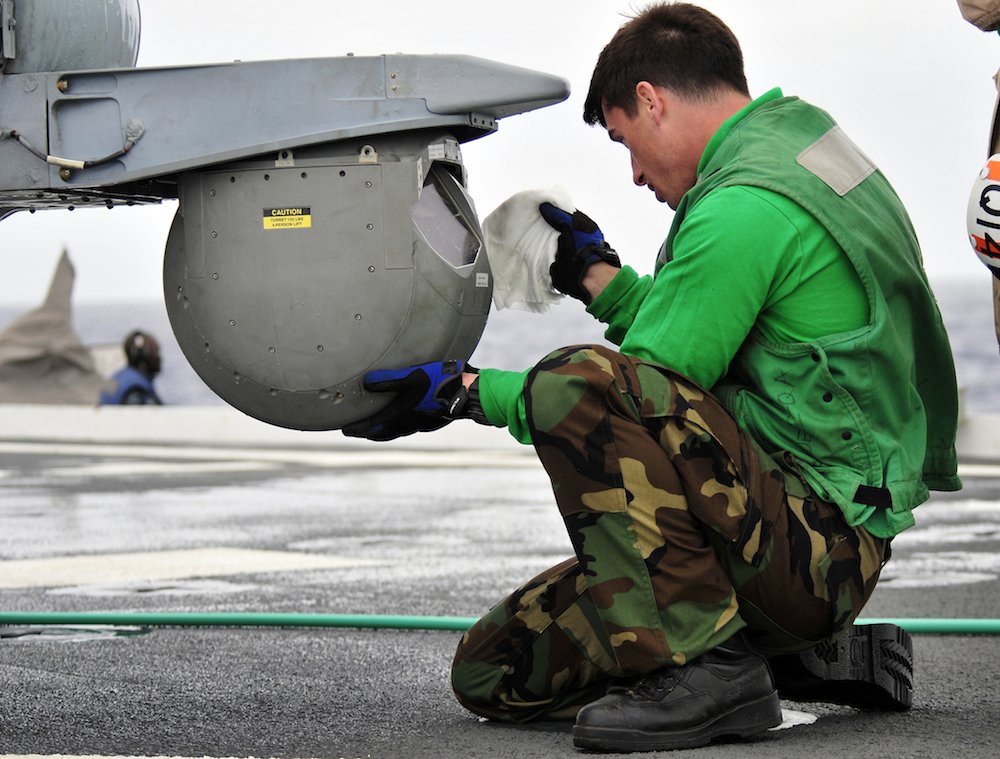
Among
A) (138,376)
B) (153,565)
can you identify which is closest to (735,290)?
(153,565)

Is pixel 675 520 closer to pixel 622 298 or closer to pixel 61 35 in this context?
pixel 622 298

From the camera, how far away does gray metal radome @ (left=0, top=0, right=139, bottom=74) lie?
10.4 ft

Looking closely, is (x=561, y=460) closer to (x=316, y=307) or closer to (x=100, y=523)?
(x=316, y=307)

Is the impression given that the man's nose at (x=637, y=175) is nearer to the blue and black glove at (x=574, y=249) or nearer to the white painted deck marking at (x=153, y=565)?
the blue and black glove at (x=574, y=249)

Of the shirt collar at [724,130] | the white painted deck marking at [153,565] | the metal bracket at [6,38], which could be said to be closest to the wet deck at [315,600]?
the white painted deck marking at [153,565]

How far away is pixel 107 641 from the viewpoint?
4.19 meters

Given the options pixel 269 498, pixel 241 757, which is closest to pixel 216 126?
pixel 241 757

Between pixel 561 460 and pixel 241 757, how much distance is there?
796 mm

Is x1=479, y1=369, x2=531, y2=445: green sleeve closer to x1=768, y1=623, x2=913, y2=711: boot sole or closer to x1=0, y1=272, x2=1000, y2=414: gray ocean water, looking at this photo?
x1=768, y1=623, x2=913, y2=711: boot sole

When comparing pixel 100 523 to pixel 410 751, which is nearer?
pixel 410 751

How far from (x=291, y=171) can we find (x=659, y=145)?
747 millimetres

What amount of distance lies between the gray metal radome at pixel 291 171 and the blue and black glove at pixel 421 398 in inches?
1.3

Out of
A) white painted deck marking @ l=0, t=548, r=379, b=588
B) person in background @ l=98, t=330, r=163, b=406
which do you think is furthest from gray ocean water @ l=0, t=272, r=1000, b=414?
white painted deck marking @ l=0, t=548, r=379, b=588

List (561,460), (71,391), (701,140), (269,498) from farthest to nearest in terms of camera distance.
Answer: (71,391) < (269,498) < (701,140) < (561,460)
